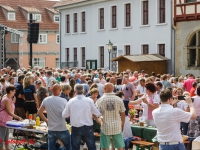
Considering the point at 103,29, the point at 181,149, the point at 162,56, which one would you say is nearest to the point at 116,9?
the point at 103,29

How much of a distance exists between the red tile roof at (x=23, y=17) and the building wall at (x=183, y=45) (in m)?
28.6

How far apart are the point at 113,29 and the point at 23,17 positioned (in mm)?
22752

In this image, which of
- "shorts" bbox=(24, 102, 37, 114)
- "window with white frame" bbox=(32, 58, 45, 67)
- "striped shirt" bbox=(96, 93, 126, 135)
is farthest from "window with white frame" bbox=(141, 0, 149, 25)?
"striped shirt" bbox=(96, 93, 126, 135)

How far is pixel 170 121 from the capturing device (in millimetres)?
8469

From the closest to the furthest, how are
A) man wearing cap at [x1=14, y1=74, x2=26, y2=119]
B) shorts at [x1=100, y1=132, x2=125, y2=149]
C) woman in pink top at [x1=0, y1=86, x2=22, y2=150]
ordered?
shorts at [x1=100, y1=132, x2=125, y2=149]
woman in pink top at [x1=0, y1=86, x2=22, y2=150]
man wearing cap at [x1=14, y1=74, x2=26, y2=119]

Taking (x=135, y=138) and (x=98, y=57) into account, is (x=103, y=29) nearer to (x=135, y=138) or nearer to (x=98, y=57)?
(x=98, y=57)

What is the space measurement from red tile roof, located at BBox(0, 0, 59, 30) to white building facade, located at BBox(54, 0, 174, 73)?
1291cm

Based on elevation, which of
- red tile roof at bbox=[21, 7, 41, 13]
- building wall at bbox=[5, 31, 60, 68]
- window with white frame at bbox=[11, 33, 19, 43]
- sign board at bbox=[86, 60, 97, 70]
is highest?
red tile roof at bbox=[21, 7, 41, 13]

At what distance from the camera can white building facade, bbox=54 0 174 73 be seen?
35188mm

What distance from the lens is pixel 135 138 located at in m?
12.3

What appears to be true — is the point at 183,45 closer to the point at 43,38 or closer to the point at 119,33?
the point at 119,33

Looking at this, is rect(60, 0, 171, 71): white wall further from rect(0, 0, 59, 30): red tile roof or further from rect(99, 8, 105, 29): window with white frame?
rect(0, 0, 59, 30): red tile roof

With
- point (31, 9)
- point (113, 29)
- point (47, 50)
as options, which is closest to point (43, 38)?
point (47, 50)

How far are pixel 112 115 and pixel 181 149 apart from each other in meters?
2.65
